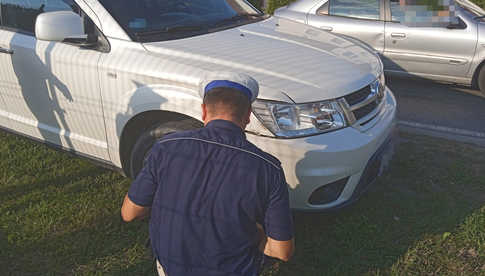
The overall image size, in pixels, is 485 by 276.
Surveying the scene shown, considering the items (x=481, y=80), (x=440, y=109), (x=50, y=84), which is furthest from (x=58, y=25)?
(x=481, y=80)

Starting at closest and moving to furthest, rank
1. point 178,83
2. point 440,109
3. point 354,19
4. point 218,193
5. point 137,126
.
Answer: point 218,193 < point 178,83 < point 137,126 < point 440,109 < point 354,19

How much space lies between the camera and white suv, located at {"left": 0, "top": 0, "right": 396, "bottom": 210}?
275 cm

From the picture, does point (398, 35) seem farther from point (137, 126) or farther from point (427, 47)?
point (137, 126)

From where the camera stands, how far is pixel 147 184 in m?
1.79

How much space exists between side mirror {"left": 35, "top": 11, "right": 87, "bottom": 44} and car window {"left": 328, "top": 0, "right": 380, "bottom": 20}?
4.51 meters

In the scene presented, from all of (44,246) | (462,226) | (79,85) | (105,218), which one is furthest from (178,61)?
(462,226)

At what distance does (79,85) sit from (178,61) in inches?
32.8

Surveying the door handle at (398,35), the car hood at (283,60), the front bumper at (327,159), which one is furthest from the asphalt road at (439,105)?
the front bumper at (327,159)

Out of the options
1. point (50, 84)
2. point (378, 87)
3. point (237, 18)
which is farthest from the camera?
point (237, 18)

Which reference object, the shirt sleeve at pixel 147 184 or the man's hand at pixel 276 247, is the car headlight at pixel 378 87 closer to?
the man's hand at pixel 276 247

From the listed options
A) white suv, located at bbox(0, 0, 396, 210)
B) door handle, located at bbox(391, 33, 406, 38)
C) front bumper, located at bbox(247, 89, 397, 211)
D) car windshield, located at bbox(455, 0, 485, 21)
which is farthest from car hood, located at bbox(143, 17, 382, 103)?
car windshield, located at bbox(455, 0, 485, 21)

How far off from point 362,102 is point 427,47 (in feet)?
12.5

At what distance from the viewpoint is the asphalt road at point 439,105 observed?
5.24m

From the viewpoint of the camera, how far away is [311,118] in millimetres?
2740
